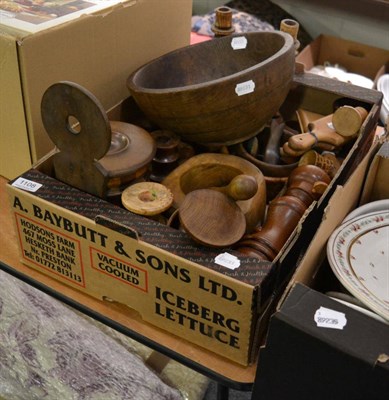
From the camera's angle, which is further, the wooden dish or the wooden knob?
the wooden knob

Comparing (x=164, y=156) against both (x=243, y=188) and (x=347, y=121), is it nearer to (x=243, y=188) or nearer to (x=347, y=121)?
(x=243, y=188)

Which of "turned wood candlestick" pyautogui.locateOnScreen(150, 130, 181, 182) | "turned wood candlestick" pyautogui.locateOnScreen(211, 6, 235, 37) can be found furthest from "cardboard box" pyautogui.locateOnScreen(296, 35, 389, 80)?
"turned wood candlestick" pyautogui.locateOnScreen(150, 130, 181, 182)

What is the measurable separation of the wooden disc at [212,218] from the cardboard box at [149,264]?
17 millimetres

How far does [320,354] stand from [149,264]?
0.84 feet

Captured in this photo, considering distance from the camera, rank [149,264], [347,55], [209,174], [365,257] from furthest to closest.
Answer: [347,55] < [209,174] < [365,257] < [149,264]

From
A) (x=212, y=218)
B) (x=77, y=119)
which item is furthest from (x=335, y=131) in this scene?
→ (x=77, y=119)

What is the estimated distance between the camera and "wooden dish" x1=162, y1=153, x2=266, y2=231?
2.88 feet

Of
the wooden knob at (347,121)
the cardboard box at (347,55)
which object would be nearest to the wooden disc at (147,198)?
the wooden knob at (347,121)

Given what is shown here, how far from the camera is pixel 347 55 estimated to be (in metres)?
2.18

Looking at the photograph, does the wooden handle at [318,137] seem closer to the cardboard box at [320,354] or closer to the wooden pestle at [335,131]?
the wooden pestle at [335,131]

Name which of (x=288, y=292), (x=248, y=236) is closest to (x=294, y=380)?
(x=288, y=292)

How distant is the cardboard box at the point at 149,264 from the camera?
2.25 feet

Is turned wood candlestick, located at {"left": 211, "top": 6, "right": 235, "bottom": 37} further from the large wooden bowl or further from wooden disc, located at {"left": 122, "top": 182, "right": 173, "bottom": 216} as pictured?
wooden disc, located at {"left": 122, "top": 182, "right": 173, "bottom": 216}

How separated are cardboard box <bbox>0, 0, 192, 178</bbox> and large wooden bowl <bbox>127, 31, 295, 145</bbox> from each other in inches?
2.7
